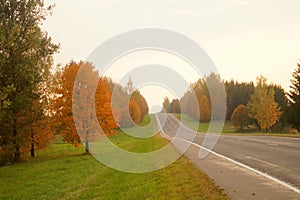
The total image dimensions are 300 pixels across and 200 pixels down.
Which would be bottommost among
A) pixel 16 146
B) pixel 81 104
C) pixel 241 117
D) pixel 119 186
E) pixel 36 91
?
pixel 119 186

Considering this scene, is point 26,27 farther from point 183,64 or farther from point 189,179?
point 189,179

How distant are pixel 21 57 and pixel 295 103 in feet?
131

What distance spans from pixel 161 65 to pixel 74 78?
486 inches

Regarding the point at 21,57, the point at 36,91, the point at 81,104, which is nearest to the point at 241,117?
the point at 81,104

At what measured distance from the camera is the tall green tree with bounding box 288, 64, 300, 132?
150 feet

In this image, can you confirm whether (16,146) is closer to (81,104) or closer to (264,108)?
(81,104)

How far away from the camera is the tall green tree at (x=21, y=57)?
20.4 m

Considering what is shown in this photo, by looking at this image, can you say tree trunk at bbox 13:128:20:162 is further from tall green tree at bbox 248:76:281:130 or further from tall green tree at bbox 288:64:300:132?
→ tall green tree at bbox 248:76:281:130

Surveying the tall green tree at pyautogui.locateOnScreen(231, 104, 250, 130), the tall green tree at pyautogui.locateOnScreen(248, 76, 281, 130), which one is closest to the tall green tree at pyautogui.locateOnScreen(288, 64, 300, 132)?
the tall green tree at pyautogui.locateOnScreen(248, 76, 281, 130)

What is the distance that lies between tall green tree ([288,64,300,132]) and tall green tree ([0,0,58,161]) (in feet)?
121

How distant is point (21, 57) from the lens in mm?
21328

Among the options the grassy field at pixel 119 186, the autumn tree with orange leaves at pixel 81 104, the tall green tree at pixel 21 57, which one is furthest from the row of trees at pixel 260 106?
the grassy field at pixel 119 186

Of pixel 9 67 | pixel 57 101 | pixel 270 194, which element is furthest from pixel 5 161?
pixel 270 194

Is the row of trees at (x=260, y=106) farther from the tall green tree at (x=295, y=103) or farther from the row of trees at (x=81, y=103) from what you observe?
the row of trees at (x=81, y=103)
